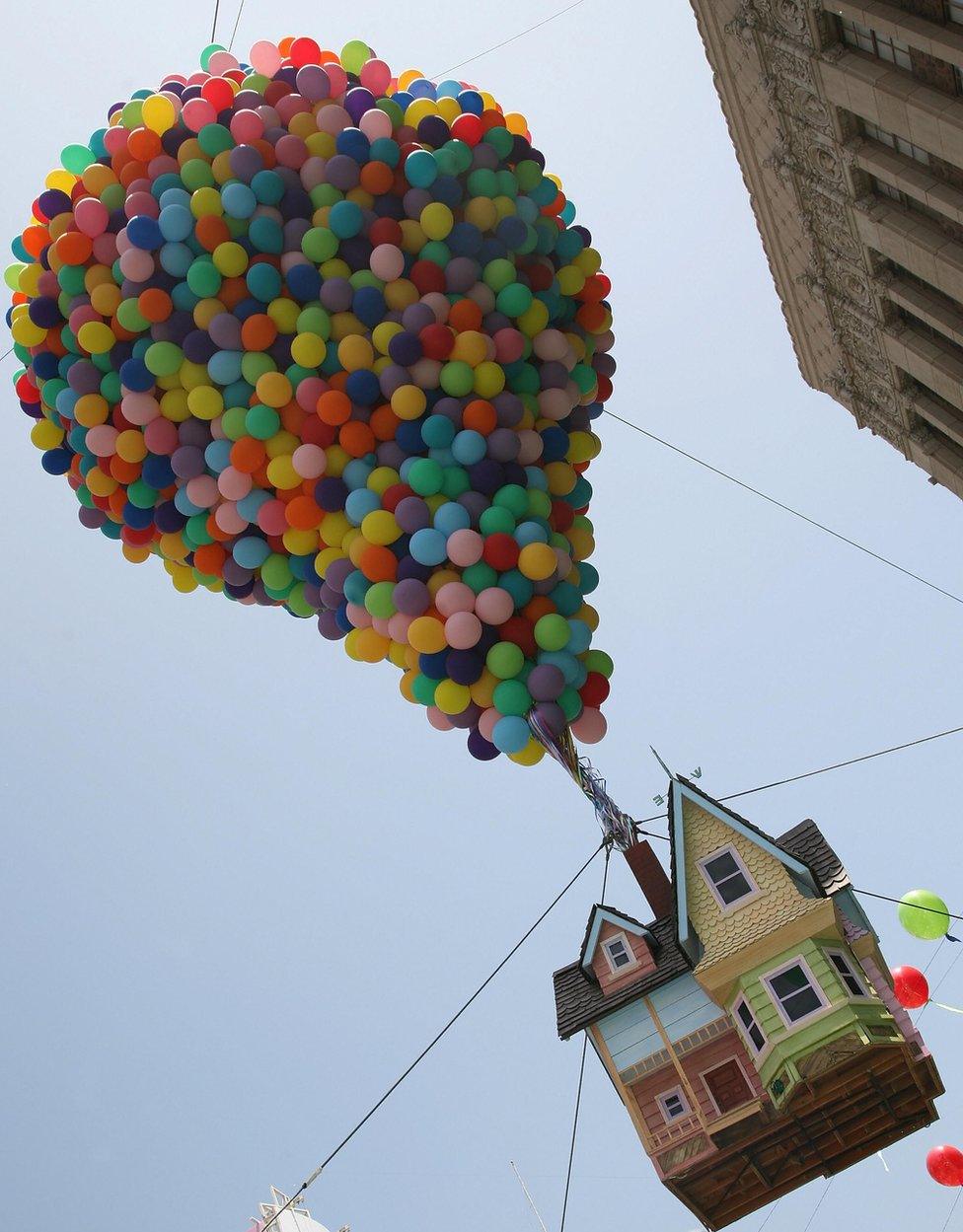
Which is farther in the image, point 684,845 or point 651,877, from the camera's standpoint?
point 684,845

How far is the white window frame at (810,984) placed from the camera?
589cm

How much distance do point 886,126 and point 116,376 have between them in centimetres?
898

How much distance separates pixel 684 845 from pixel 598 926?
1627mm

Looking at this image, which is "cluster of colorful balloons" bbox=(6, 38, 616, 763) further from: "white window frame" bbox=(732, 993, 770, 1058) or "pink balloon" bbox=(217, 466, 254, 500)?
"white window frame" bbox=(732, 993, 770, 1058)

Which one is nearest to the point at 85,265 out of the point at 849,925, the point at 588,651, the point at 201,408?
the point at 201,408

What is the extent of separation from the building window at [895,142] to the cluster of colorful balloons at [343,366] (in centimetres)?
695

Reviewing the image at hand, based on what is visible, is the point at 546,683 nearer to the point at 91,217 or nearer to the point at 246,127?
the point at 246,127

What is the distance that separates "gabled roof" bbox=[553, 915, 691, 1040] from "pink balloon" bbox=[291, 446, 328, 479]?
317cm

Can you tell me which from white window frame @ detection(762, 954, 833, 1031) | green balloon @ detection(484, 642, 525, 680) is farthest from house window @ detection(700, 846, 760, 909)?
green balloon @ detection(484, 642, 525, 680)

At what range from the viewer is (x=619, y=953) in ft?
27.4

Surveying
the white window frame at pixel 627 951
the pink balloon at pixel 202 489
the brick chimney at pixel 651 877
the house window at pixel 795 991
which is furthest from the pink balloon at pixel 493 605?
the white window frame at pixel 627 951

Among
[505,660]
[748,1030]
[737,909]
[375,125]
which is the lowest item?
[748,1030]

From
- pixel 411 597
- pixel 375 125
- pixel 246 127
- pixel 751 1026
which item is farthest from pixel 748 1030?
pixel 246 127

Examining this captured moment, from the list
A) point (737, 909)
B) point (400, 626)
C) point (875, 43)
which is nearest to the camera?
point (400, 626)
